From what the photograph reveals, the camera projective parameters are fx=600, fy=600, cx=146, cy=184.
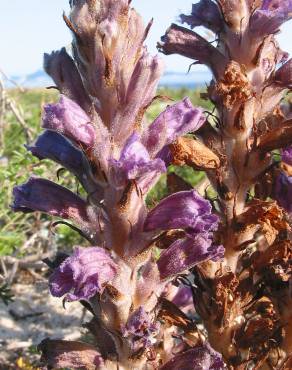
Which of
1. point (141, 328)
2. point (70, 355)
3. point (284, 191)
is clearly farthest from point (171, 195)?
point (70, 355)

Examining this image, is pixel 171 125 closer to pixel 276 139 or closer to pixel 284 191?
pixel 276 139

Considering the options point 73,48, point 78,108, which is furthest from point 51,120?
point 73,48

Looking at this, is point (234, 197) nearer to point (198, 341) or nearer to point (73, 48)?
point (198, 341)

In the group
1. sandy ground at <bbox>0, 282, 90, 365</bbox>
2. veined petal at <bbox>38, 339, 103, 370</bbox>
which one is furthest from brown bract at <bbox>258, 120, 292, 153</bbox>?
sandy ground at <bbox>0, 282, 90, 365</bbox>

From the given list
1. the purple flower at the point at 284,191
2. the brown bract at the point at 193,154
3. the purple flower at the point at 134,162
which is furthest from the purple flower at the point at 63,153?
the purple flower at the point at 284,191

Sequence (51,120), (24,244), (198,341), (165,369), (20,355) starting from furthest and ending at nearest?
(24,244), (20,355), (198,341), (165,369), (51,120)

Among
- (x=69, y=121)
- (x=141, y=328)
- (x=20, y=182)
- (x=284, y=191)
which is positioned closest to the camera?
(x=69, y=121)

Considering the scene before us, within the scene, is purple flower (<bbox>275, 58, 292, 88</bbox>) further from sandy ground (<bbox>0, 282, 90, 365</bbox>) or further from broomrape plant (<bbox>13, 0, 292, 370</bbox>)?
sandy ground (<bbox>0, 282, 90, 365</bbox>)

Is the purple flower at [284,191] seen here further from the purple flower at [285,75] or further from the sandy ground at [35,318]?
the sandy ground at [35,318]
